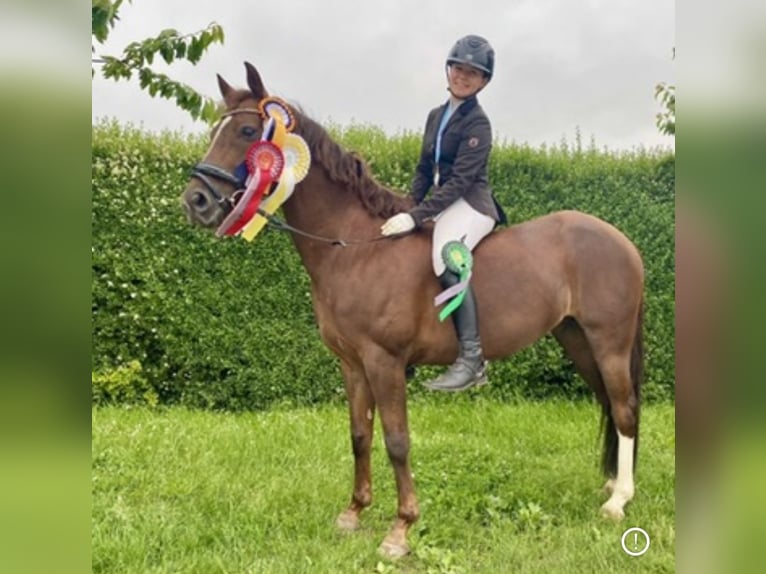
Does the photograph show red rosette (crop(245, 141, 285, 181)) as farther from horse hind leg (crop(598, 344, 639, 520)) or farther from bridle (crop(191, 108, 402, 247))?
horse hind leg (crop(598, 344, 639, 520))

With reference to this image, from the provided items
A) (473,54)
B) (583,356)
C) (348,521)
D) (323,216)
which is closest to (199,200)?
(323,216)

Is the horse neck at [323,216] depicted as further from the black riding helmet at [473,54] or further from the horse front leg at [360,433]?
the black riding helmet at [473,54]

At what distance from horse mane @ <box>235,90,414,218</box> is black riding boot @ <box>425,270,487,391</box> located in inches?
18.9

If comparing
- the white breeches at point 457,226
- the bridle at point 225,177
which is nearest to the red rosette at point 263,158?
the bridle at point 225,177

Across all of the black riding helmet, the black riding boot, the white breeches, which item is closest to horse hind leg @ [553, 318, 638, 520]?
the black riding boot

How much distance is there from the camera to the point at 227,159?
111 inches

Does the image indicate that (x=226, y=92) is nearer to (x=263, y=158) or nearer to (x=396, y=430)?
(x=263, y=158)

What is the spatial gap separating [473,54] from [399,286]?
→ 3.74 feet

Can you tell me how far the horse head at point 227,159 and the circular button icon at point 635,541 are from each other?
2264 millimetres

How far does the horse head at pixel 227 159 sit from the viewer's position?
2.77 meters

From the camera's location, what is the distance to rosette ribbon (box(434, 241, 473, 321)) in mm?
3016

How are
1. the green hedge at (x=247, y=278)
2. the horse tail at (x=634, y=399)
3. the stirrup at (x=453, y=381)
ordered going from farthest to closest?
the green hedge at (x=247, y=278), the horse tail at (x=634, y=399), the stirrup at (x=453, y=381)
